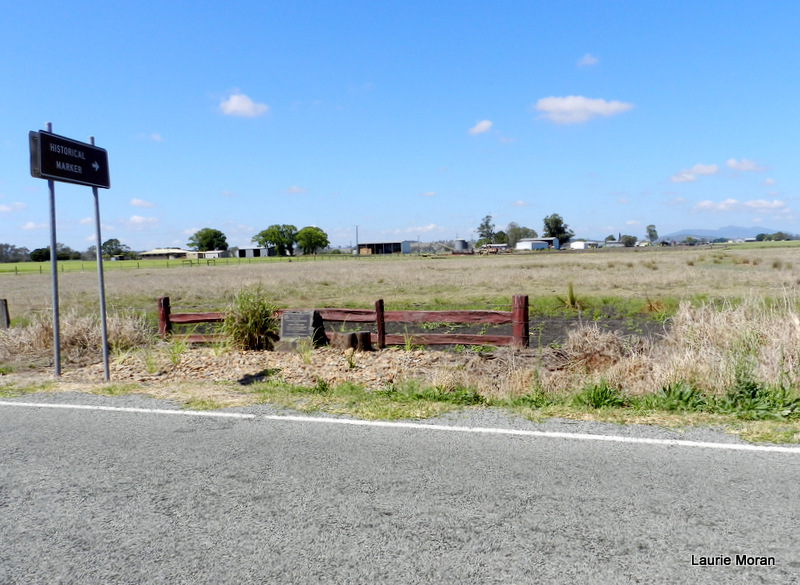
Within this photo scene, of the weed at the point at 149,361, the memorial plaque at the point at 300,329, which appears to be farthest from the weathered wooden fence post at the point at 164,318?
the memorial plaque at the point at 300,329

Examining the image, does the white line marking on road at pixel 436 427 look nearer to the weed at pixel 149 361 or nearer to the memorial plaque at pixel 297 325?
the weed at pixel 149 361

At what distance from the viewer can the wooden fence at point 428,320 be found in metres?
10.7

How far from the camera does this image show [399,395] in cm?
729

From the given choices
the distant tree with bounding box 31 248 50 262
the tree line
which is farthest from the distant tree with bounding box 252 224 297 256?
the distant tree with bounding box 31 248 50 262

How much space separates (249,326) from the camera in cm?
1155

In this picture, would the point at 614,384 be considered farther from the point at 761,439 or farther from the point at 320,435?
the point at 320,435

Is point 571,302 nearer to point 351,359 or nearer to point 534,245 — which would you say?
point 351,359

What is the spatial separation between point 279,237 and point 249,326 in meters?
165

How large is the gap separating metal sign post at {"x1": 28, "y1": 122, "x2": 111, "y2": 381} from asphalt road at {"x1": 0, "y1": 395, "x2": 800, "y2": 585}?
3.84 metres

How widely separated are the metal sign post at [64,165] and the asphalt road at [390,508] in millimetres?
3841

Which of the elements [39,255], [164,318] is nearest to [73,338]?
[164,318]

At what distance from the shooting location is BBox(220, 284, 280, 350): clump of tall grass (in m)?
11.6

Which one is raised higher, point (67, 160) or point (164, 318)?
point (67, 160)

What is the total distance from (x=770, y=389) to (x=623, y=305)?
13.9 meters
